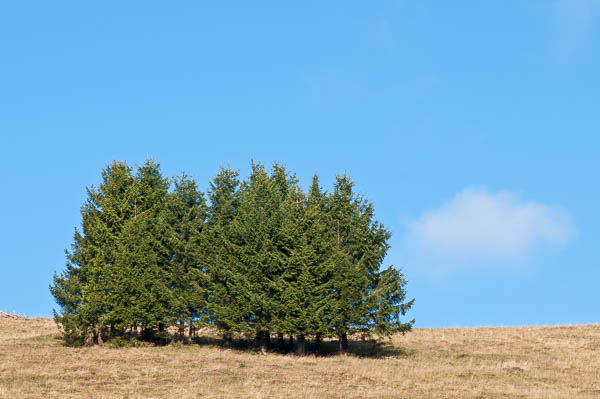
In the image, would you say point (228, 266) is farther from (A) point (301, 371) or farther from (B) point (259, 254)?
(A) point (301, 371)

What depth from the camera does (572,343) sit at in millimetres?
61281

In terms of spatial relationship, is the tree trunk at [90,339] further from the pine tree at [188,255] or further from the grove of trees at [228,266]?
the pine tree at [188,255]

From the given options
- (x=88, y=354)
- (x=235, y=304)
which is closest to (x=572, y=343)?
(x=235, y=304)

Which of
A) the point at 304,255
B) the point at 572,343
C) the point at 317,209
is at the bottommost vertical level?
the point at 572,343

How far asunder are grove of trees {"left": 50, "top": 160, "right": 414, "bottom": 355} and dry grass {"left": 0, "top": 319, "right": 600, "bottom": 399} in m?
2.73

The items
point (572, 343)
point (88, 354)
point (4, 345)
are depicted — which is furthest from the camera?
point (572, 343)

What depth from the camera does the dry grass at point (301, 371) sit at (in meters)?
37.2

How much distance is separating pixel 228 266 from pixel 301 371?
1310 cm

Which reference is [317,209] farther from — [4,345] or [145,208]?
[4,345]

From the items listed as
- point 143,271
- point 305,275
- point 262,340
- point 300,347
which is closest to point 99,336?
point 143,271

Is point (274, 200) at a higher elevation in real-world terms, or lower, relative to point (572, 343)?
higher

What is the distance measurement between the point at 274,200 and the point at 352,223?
708cm

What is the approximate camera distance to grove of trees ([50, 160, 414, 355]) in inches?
2028

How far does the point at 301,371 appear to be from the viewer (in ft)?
143
